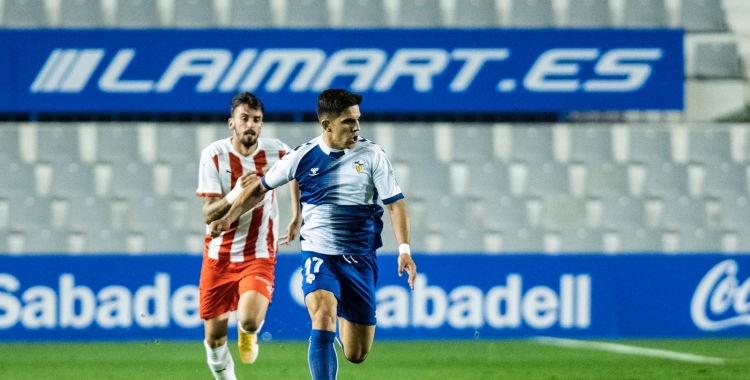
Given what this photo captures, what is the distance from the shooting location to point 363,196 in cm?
493

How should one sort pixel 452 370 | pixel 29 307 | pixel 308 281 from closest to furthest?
1. pixel 308 281
2. pixel 452 370
3. pixel 29 307

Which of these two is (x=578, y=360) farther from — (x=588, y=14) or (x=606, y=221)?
(x=588, y=14)

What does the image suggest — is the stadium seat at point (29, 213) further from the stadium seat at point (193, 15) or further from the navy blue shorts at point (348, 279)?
the navy blue shorts at point (348, 279)

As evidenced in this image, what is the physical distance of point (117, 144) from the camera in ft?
33.0

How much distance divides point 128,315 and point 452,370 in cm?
314

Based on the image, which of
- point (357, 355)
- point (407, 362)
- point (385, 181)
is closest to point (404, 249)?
point (385, 181)

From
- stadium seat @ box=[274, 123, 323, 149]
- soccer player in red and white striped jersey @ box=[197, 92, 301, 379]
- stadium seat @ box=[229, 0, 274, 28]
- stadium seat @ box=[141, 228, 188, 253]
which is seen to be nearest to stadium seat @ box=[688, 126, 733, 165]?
stadium seat @ box=[274, 123, 323, 149]

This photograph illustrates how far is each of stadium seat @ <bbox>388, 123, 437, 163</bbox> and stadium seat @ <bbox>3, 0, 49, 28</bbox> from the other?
3574mm

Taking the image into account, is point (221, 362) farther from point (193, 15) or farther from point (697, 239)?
point (697, 239)

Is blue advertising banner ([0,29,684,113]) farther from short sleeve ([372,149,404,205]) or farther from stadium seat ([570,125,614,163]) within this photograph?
short sleeve ([372,149,404,205])

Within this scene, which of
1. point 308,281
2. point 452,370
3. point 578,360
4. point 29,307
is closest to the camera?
point 308,281

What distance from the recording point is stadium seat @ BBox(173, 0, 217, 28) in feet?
33.6

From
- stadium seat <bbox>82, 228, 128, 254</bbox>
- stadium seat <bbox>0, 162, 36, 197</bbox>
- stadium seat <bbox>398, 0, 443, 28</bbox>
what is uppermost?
stadium seat <bbox>398, 0, 443, 28</bbox>

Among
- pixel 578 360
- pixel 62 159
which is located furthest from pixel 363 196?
pixel 62 159
